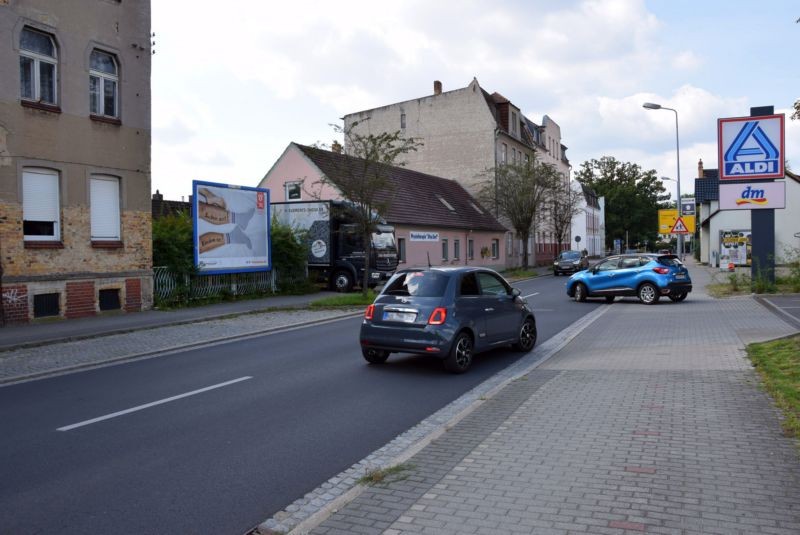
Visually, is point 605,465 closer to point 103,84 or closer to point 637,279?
point 637,279

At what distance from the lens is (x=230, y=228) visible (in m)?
23.0

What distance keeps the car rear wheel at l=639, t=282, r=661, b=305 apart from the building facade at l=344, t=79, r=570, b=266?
87.6ft

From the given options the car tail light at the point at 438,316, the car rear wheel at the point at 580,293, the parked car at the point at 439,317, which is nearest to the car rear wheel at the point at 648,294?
the car rear wheel at the point at 580,293

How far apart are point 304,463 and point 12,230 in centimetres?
1345

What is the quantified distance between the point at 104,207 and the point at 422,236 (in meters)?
20.8

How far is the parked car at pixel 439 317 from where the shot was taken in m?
9.66

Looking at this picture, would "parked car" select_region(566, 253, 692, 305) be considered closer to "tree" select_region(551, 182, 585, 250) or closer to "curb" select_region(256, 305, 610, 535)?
"curb" select_region(256, 305, 610, 535)

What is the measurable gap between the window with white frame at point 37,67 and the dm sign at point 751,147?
66.2 feet

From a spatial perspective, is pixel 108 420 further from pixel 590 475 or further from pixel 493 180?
pixel 493 180

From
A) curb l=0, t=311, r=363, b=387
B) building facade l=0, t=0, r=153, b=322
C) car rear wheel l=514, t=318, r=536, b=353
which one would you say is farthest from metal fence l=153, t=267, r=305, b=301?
car rear wheel l=514, t=318, r=536, b=353

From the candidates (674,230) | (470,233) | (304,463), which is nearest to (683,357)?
(304,463)

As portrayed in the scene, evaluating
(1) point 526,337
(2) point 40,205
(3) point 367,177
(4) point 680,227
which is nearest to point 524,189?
(4) point 680,227

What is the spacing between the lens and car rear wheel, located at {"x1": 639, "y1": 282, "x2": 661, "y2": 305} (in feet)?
69.1

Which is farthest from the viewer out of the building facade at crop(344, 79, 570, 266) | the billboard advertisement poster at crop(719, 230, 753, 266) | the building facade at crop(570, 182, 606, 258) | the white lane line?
the building facade at crop(570, 182, 606, 258)
